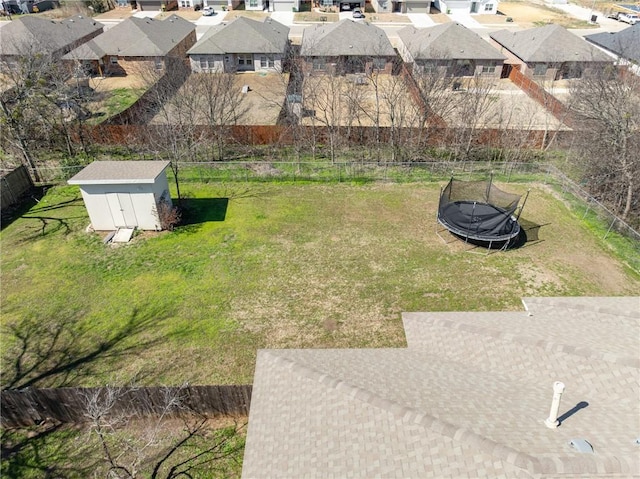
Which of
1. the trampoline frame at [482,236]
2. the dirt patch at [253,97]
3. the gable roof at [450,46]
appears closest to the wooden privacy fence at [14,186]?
the dirt patch at [253,97]

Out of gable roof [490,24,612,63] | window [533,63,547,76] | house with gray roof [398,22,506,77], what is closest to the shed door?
house with gray roof [398,22,506,77]

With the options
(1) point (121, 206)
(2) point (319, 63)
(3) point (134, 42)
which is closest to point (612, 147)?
(1) point (121, 206)

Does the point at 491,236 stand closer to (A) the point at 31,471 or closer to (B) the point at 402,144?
(B) the point at 402,144

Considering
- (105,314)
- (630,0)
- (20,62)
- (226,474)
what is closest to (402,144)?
(105,314)

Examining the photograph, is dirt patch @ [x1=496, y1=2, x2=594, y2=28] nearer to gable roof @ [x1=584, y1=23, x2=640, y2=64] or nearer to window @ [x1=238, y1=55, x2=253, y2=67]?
gable roof @ [x1=584, y1=23, x2=640, y2=64]

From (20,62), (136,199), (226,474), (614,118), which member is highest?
(20,62)

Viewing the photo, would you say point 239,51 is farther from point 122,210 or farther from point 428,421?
point 428,421
